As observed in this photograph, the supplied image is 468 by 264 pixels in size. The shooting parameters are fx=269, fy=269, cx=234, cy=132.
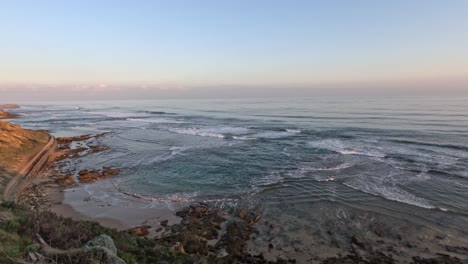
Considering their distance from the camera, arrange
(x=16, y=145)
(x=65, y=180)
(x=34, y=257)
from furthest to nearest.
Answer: (x=16, y=145) → (x=65, y=180) → (x=34, y=257)

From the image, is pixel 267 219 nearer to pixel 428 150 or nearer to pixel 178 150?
Answer: pixel 178 150

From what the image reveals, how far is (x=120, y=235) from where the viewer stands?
949 cm

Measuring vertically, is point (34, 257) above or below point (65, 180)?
above

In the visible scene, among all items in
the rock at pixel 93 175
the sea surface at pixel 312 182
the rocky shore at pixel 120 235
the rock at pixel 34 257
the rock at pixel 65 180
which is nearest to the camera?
the rock at pixel 34 257

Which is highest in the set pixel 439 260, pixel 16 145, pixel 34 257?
pixel 34 257

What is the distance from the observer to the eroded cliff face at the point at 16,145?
20469mm

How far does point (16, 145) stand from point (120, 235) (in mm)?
23285

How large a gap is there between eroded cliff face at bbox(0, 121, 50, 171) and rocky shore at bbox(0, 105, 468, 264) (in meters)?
0.23

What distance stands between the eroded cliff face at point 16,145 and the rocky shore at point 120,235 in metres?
0.23

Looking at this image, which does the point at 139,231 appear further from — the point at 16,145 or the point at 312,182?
the point at 16,145

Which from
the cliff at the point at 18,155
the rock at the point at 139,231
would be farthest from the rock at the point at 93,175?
the rock at the point at 139,231

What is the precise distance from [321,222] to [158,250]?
318 inches

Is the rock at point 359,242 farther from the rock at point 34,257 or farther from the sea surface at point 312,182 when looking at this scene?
the rock at point 34,257

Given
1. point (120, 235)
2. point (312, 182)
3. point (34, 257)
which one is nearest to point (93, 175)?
point (120, 235)
